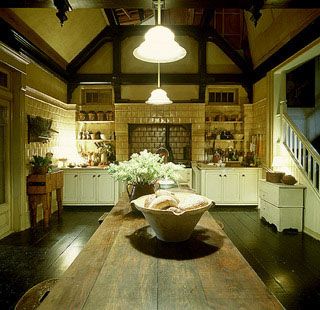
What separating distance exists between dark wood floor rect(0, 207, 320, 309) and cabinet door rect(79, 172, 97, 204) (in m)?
1.18

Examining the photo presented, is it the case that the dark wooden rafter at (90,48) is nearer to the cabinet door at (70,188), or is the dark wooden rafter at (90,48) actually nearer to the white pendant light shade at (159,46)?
the cabinet door at (70,188)

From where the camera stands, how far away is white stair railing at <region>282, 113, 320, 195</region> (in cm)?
511

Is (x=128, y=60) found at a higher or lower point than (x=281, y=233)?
higher

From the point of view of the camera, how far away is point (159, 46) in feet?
9.48

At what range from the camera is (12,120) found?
5523mm

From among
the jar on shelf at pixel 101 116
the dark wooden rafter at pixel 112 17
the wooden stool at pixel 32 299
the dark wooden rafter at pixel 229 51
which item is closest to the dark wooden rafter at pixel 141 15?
the dark wooden rafter at pixel 112 17

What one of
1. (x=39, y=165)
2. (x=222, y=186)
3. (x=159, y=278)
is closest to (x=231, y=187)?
(x=222, y=186)

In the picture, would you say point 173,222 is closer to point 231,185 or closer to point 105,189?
point 231,185

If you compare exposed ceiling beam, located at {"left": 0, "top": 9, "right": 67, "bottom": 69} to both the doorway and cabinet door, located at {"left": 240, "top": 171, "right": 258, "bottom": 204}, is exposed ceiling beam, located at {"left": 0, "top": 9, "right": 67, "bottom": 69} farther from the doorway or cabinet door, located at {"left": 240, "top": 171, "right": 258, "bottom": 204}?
cabinet door, located at {"left": 240, "top": 171, "right": 258, "bottom": 204}

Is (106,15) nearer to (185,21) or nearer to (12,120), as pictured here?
(185,21)

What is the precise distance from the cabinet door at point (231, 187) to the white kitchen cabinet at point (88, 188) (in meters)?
2.54

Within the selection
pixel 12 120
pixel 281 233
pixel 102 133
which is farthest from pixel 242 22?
pixel 12 120

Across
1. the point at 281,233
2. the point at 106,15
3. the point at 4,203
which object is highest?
the point at 106,15

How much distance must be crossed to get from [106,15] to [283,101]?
14.5 feet
